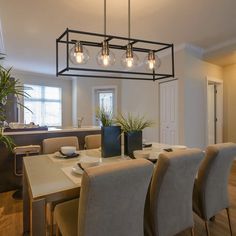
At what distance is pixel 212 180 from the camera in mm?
1776

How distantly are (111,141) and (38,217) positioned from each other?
3.55ft

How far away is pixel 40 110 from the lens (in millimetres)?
7004

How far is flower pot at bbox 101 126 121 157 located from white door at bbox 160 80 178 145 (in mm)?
2530

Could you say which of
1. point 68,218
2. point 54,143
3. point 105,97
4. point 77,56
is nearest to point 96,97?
point 105,97

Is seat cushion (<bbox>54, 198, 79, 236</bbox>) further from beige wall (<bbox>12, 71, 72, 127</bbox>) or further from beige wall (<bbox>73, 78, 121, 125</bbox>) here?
beige wall (<bbox>12, 71, 72, 127</bbox>)

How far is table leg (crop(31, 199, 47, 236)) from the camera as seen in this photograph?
120 cm

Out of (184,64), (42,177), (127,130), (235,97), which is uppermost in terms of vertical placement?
(184,64)

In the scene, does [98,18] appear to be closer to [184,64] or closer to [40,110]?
[184,64]

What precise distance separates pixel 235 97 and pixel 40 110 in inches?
240

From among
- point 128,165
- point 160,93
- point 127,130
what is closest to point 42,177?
point 128,165

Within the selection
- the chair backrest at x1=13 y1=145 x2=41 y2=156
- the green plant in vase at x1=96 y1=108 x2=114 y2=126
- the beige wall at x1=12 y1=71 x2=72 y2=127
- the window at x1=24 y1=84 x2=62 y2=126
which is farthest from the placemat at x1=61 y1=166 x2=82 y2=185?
the beige wall at x1=12 y1=71 x2=72 y2=127

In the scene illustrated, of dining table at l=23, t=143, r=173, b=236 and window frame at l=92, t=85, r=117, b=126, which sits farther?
window frame at l=92, t=85, r=117, b=126

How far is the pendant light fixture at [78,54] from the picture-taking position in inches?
76.6

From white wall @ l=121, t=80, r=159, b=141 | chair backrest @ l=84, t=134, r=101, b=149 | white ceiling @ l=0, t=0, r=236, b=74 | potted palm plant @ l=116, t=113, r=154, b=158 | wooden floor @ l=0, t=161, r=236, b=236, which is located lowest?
wooden floor @ l=0, t=161, r=236, b=236
